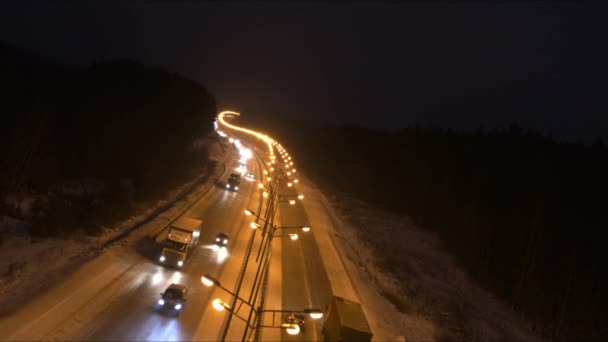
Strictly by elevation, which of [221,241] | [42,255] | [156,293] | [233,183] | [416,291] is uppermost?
[233,183]

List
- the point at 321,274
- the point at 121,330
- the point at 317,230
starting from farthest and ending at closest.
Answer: the point at 317,230 < the point at 321,274 < the point at 121,330

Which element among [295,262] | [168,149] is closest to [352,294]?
[295,262]

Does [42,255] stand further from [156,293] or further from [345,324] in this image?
[345,324]

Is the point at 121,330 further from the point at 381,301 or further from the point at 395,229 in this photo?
the point at 395,229

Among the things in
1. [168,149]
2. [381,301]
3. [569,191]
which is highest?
[569,191]

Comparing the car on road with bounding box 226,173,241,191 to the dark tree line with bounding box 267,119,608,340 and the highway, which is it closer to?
the highway

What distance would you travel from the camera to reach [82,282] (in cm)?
2594

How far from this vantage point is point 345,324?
24.2 meters

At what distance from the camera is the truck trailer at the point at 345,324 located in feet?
78.9

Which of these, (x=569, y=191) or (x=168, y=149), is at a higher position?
(x=569, y=191)

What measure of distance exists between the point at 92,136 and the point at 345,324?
38341 mm

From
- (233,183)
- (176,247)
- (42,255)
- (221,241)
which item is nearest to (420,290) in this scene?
(221,241)

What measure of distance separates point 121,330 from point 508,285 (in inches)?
1606

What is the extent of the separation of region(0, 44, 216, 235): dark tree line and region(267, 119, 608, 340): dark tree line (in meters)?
35.4
